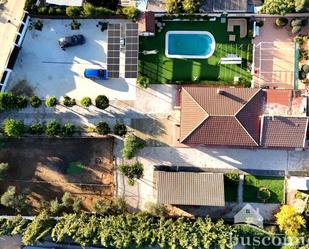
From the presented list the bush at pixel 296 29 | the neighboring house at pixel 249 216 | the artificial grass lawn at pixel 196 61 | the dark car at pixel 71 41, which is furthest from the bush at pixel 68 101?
the bush at pixel 296 29

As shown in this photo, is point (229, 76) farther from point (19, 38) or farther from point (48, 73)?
point (19, 38)

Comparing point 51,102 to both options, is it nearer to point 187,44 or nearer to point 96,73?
point 96,73

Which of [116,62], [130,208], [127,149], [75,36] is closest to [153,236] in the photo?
[130,208]

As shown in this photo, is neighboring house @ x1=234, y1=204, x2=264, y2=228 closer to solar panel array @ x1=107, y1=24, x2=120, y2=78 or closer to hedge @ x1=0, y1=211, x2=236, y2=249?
hedge @ x1=0, y1=211, x2=236, y2=249

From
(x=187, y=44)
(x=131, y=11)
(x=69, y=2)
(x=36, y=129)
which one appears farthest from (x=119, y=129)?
(x=69, y=2)

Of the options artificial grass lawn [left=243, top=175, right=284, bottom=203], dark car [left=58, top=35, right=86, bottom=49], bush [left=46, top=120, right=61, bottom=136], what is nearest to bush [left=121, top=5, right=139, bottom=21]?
dark car [left=58, top=35, right=86, bottom=49]
